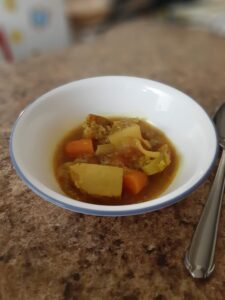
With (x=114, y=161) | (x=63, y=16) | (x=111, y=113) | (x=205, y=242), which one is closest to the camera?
(x=205, y=242)

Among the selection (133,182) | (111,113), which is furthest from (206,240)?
(111,113)

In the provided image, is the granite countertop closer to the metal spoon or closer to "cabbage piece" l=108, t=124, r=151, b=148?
the metal spoon

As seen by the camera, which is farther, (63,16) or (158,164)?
(63,16)

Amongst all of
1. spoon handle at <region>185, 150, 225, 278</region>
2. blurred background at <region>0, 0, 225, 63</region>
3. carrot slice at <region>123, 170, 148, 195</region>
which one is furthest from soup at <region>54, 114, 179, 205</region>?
blurred background at <region>0, 0, 225, 63</region>

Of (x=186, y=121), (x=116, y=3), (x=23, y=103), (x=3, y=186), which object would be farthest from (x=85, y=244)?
(x=116, y=3)

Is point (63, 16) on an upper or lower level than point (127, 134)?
lower

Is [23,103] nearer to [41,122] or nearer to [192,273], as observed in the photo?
[41,122]

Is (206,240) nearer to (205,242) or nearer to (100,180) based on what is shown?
(205,242)
